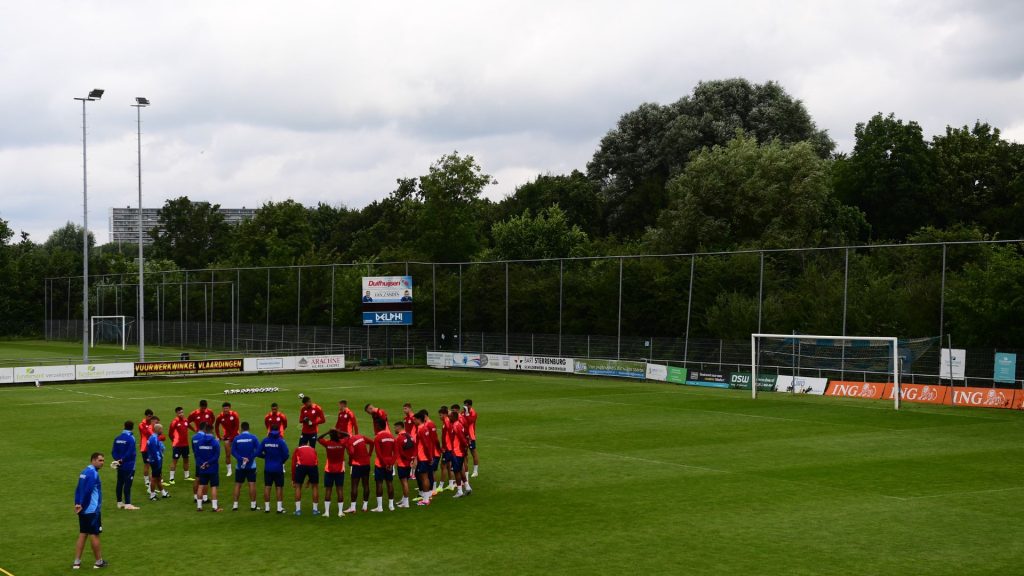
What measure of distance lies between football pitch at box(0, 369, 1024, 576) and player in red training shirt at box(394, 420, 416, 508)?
462mm

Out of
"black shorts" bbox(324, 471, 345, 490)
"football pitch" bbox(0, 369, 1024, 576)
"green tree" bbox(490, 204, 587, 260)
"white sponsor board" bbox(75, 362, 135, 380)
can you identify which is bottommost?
"white sponsor board" bbox(75, 362, 135, 380)

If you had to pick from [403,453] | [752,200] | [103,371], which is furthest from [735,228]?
[403,453]

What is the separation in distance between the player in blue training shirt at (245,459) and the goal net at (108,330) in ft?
276

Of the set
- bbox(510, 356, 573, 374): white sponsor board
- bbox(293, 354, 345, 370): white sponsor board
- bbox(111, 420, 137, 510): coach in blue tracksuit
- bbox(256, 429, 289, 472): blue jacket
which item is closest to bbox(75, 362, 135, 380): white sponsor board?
bbox(293, 354, 345, 370): white sponsor board

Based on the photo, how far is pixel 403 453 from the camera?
856 inches

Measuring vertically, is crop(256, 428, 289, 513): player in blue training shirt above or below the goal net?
above

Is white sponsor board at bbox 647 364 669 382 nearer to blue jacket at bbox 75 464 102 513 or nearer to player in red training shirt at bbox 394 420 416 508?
player in red training shirt at bbox 394 420 416 508

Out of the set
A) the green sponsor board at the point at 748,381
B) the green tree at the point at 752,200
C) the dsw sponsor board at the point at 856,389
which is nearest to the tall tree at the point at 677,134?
the green tree at the point at 752,200

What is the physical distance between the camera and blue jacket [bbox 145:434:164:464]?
22578 millimetres

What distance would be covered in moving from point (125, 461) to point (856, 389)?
35264mm

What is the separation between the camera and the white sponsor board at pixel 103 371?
56844 millimetres

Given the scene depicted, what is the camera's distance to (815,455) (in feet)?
96.5

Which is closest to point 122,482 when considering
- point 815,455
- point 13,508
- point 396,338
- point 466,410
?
point 13,508

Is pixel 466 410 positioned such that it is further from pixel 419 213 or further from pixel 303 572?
pixel 419 213
